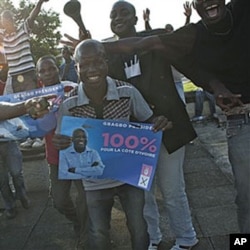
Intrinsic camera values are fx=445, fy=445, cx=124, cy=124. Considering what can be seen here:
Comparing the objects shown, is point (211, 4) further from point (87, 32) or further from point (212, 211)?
point (212, 211)

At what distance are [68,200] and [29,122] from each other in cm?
96

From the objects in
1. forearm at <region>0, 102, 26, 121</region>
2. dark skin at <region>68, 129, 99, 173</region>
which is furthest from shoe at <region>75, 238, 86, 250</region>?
forearm at <region>0, 102, 26, 121</region>

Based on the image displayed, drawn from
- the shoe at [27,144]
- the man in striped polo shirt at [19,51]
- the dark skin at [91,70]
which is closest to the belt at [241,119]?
the dark skin at [91,70]

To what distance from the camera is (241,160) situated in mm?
3076

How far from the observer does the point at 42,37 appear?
4109cm

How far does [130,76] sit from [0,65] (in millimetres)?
2426

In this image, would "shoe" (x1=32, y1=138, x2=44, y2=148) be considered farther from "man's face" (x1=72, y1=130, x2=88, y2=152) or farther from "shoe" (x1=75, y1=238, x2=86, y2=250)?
"man's face" (x1=72, y1=130, x2=88, y2=152)

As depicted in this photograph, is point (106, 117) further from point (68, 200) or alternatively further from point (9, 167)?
point (9, 167)

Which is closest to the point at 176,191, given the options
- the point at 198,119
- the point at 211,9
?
the point at 211,9

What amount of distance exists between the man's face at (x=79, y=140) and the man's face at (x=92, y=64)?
33 centimetres

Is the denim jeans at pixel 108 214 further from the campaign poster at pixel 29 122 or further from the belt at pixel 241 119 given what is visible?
the belt at pixel 241 119

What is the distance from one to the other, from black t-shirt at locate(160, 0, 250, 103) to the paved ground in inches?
61.0

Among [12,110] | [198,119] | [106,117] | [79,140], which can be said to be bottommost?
[198,119]

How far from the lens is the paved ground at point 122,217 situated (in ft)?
13.7
